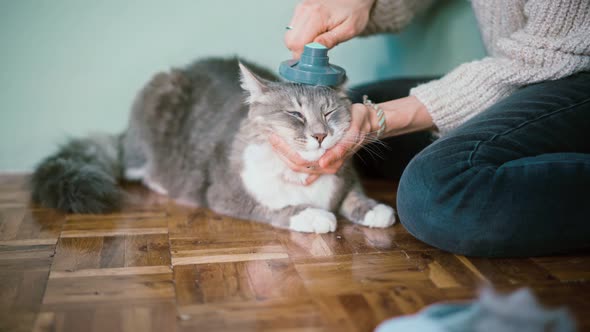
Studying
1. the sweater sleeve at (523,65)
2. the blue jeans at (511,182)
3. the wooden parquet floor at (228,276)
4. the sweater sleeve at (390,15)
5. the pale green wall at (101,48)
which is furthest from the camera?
the pale green wall at (101,48)

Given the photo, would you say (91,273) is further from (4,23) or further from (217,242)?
(4,23)

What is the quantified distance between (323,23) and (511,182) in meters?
0.74

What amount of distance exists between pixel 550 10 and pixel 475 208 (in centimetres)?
62

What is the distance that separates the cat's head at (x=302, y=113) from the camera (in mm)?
1624

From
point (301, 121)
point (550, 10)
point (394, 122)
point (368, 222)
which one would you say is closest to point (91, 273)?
point (301, 121)

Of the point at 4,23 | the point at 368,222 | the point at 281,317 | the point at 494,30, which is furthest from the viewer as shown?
the point at 4,23

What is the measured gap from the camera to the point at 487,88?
1.74 meters

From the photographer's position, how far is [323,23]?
1762 mm

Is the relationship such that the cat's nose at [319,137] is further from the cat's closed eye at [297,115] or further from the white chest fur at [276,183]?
the white chest fur at [276,183]

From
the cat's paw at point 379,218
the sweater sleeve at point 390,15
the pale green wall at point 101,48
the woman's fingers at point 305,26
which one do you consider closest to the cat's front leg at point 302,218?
the cat's paw at point 379,218

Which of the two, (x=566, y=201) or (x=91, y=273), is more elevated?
(x=566, y=201)

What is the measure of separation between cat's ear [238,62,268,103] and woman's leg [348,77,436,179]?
48 cm

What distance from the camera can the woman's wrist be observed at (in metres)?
1.73

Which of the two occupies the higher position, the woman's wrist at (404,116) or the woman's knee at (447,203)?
the woman's wrist at (404,116)
